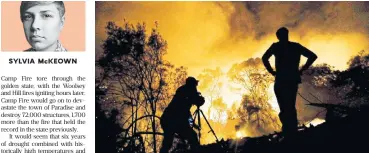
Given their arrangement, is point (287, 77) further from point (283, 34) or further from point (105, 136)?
point (105, 136)

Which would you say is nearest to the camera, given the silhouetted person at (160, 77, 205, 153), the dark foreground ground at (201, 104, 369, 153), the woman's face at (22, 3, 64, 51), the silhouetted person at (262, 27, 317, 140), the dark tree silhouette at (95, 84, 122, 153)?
the dark foreground ground at (201, 104, 369, 153)

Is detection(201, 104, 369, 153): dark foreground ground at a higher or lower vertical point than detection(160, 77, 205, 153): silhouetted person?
lower

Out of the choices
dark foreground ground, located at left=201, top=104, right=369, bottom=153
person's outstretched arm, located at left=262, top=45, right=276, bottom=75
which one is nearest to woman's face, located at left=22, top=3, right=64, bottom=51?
person's outstretched arm, located at left=262, top=45, right=276, bottom=75

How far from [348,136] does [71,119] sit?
493 cm

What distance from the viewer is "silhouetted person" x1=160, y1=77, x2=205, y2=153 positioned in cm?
579

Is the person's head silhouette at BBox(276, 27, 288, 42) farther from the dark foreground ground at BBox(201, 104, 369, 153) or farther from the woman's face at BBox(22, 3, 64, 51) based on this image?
the woman's face at BBox(22, 3, 64, 51)

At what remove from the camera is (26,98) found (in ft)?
21.9

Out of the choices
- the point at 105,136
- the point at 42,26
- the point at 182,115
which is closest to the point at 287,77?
the point at 182,115

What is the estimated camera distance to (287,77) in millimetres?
4711

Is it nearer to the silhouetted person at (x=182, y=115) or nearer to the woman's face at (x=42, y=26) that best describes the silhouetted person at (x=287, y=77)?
the silhouetted person at (x=182, y=115)

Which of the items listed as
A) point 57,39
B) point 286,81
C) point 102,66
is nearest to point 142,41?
point 102,66

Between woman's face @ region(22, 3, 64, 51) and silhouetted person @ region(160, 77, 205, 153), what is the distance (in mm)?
2900

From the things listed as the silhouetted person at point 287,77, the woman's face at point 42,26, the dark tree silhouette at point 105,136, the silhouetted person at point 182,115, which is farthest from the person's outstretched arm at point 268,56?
the dark tree silhouette at point 105,136

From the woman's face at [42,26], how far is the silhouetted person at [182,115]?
2.90 meters
